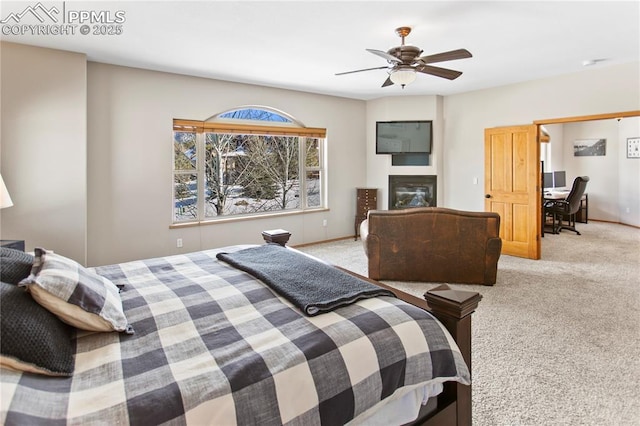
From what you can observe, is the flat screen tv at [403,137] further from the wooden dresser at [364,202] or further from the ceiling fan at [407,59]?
the ceiling fan at [407,59]

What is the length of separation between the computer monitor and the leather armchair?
5.67m

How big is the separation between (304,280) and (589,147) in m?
9.31

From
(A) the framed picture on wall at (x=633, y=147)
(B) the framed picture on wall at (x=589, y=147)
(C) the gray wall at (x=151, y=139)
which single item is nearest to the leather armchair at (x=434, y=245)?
(C) the gray wall at (x=151, y=139)

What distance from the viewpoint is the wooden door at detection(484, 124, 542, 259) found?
5.16 meters

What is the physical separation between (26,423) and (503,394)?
2.26 metres

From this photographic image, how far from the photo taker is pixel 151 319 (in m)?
1.46

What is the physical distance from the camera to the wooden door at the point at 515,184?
516 cm

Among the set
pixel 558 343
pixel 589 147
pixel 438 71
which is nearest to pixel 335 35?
pixel 438 71

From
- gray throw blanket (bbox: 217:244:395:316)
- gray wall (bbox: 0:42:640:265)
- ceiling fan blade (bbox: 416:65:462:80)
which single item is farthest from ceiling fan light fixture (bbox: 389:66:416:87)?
gray wall (bbox: 0:42:640:265)

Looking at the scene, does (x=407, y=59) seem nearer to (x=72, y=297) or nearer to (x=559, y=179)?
(x=72, y=297)

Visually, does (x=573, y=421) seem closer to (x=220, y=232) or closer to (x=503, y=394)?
(x=503, y=394)

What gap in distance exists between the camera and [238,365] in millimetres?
1110

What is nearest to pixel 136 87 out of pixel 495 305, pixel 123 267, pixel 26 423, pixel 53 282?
pixel 123 267

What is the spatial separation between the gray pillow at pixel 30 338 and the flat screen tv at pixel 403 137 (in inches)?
230
